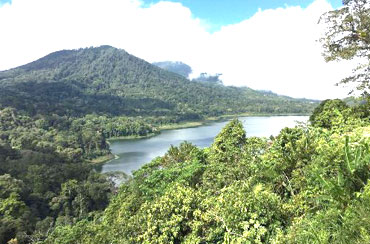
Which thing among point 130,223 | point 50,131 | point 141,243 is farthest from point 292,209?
point 50,131

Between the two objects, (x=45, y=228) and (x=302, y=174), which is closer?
(x=302, y=174)

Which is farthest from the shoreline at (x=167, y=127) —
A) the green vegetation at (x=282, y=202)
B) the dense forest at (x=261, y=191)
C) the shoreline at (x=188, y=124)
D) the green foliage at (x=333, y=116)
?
the green vegetation at (x=282, y=202)

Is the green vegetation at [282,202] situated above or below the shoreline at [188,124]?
above

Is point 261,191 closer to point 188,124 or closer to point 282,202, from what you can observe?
point 282,202

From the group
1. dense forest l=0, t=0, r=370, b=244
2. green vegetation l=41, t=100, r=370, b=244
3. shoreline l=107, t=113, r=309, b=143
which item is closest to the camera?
green vegetation l=41, t=100, r=370, b=244

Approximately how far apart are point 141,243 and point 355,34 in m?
10.8

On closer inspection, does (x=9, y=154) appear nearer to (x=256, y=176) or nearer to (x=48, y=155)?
(x=48, y=155)

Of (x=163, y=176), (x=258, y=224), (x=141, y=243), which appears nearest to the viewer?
(x=258, y=224)

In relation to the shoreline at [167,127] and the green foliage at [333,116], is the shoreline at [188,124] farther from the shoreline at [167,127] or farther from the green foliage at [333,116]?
the green foliage at [333,116]

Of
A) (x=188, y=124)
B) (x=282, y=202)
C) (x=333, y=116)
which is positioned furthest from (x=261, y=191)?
(x=188, y=124)

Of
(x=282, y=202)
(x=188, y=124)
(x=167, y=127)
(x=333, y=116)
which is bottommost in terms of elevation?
(x=167, y=127)

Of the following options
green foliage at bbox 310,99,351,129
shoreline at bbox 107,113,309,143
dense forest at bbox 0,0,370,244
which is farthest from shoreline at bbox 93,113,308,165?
green foliage at bbox 310,99,351,129

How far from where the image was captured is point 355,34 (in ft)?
37.4

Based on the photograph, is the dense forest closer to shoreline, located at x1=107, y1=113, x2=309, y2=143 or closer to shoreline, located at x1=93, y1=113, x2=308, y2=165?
shoreline, located at x1=93, y1=113, x2=308, y2=165
